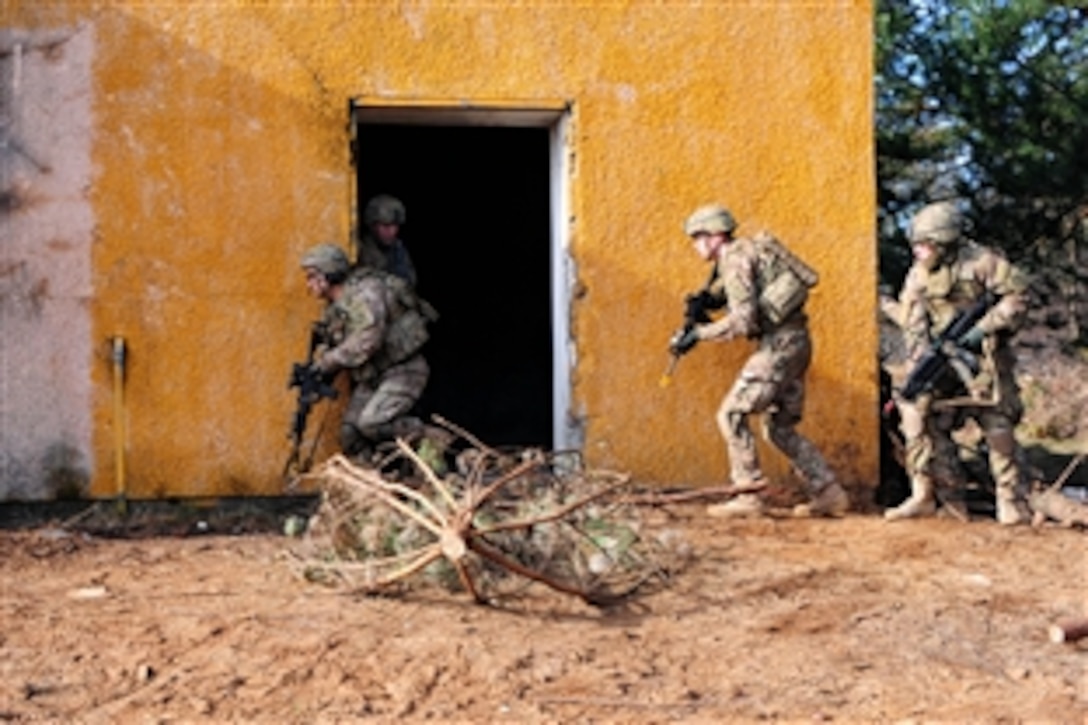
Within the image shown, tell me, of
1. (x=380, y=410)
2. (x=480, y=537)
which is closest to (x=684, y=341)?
(x=380, y=410)

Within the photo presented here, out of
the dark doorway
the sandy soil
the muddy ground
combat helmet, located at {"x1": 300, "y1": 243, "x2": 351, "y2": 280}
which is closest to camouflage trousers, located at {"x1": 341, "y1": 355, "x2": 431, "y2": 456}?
combat helmet, located at {"x1": 300, "y1": 243, "x2": 351, "y2": 280}

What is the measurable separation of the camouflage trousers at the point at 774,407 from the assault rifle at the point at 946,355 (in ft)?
1.93

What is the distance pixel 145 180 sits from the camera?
7.22 meters

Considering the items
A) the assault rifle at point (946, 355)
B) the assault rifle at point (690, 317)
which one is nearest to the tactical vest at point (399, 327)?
the assault rifle at point (690, 317)

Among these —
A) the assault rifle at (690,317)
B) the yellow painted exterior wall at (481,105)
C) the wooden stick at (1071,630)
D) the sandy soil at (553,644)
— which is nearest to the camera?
the sandy soil at (553,644)

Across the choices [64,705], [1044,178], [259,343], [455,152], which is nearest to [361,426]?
[259,343]

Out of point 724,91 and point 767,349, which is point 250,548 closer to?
point 767,349

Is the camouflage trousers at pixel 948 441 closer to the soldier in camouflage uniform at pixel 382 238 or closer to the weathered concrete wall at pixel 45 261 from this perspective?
the soldier in camouflage uniform at pixel 382 238

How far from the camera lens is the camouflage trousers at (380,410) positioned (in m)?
7.30

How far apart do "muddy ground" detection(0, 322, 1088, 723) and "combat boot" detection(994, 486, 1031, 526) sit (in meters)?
0.63

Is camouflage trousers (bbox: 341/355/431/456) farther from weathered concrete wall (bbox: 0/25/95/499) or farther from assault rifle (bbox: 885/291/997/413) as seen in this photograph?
assault rifle (bbox: 885/291/997/413)

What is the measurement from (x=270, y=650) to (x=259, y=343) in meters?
2.97

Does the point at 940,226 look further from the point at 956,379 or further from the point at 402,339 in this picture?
the point at 402,339

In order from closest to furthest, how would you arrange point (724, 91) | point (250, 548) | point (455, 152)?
point (250, 548), point (724, 91), point (455, 152)
